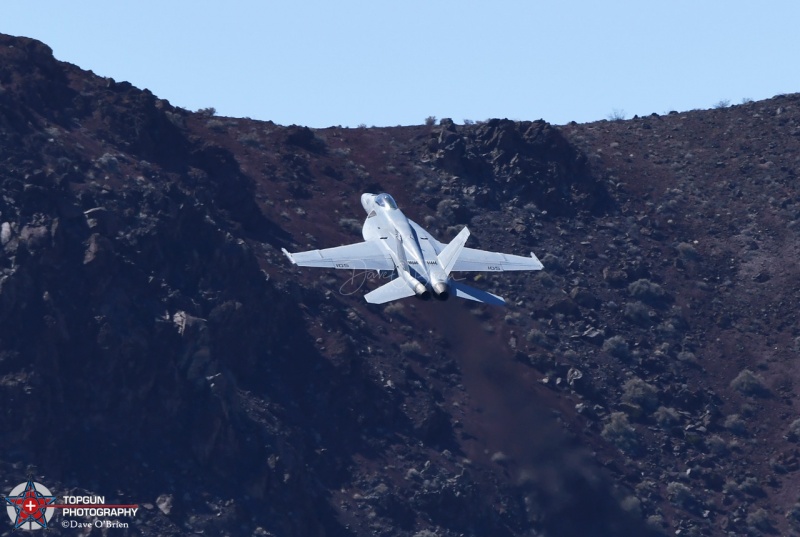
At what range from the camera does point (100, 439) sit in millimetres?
109562

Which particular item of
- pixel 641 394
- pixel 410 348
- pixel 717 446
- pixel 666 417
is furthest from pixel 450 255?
pixel 717 446

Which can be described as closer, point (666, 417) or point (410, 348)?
point (410, 348)

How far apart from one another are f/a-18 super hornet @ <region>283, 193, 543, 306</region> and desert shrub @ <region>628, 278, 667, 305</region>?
1229 inches

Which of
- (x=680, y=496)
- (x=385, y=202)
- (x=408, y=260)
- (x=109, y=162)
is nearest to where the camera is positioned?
(x=408, y=260)

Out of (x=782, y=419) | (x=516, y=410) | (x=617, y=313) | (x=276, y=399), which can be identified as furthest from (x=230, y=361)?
(x=782, y=419)

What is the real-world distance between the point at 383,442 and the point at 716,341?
105 feet

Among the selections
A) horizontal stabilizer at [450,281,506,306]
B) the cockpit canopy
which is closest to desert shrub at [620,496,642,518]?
the cockpit canopy

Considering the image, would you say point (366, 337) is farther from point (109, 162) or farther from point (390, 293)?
point (390, 293)

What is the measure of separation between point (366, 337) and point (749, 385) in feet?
98.4

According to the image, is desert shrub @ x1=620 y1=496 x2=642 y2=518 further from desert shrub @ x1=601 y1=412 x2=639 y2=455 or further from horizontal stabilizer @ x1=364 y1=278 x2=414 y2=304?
horizontal stabilizer @ x1=364 y1=278 x2=414 y2=304

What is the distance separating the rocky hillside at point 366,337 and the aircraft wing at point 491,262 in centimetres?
1688

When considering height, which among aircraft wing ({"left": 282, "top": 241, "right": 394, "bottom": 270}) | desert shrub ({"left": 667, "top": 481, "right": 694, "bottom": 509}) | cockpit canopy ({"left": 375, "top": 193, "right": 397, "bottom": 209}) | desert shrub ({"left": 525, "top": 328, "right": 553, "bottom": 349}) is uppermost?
cockpit canopy ({"left": 375, "top": 193, "right": 397, "bottom": 209})

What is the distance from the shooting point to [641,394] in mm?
126750

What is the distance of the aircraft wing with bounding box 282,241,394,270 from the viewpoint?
102750 mm
